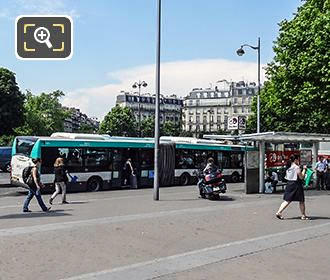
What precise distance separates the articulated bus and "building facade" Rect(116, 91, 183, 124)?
126215 mm

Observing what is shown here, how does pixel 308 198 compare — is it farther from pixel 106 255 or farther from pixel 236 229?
pixel 106 255

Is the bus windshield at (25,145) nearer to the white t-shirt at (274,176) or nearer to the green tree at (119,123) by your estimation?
the white t-shirt at (274,176)

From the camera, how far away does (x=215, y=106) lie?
160125 millimetres

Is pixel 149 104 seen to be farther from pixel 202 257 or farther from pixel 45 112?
pixel 202 257

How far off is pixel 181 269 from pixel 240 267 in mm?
934

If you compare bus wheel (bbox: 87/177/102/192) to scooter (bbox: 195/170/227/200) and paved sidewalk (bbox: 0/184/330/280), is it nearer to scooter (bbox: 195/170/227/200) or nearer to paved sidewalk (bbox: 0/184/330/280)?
scooter (bbox: 195/170/227/200)

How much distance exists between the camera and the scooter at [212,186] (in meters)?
18.9

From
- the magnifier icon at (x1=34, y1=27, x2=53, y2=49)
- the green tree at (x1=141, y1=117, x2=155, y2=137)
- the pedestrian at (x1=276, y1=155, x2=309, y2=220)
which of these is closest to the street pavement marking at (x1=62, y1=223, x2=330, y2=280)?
the pedestrian at (x1=276, y1=155, x2=309, y2=220)

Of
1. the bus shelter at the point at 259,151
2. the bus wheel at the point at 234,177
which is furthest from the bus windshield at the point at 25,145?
the bus wheel at the point at 234,177

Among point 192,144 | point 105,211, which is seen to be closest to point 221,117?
point 192,144

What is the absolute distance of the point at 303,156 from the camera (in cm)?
2722

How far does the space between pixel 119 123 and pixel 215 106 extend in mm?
75061

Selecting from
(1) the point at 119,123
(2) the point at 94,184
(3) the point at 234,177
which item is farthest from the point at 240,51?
(1) the point at 119,123

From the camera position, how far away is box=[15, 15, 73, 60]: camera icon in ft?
37.7
